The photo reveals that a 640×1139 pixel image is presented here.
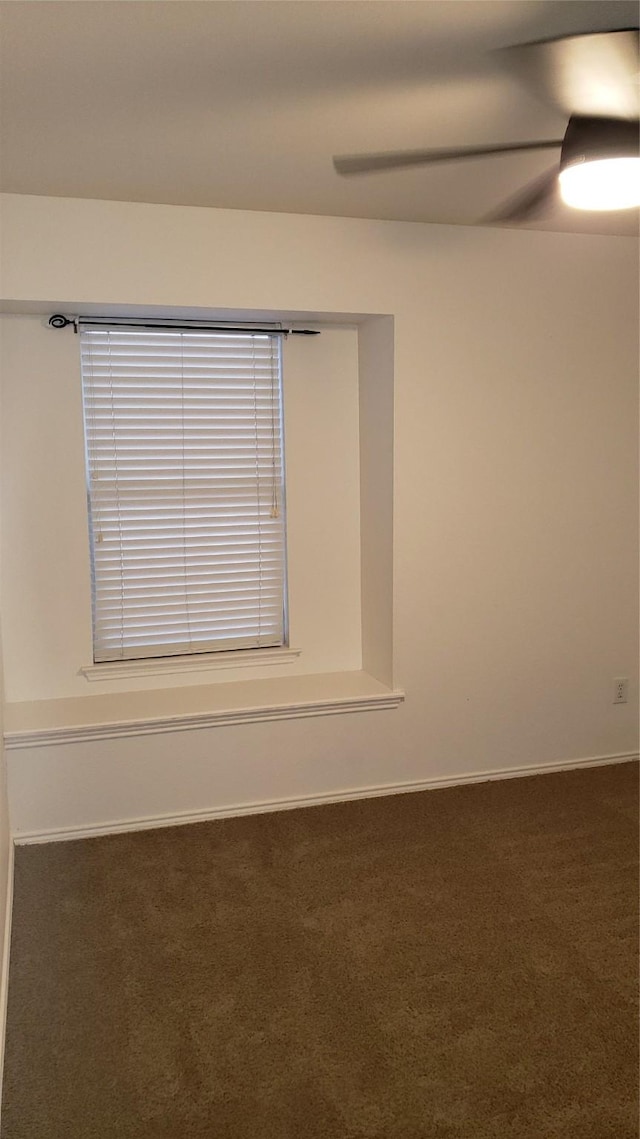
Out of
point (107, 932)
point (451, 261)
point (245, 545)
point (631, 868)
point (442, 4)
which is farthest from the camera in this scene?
point (245, 545)

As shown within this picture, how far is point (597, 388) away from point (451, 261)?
35.9 inches

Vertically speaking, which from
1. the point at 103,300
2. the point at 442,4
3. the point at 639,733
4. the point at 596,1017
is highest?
the point at 442,4

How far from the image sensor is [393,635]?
144 inches

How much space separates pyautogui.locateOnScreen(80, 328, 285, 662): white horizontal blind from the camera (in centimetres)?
354

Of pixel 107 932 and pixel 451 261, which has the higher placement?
pixel 451 261

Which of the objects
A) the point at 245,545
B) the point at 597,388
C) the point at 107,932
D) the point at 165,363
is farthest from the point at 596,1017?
the point at 165,363

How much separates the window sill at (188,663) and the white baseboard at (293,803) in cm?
62

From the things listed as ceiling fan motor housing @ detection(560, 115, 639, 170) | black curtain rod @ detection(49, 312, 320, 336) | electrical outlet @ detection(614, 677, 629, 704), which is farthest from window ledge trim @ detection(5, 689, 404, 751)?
ceiling fan motor housing @ detection(560, 115, 639, 170)

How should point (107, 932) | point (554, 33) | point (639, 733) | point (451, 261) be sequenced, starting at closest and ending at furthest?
point (554, 33), point (107, 932), point (451, 261), point (639, 733)

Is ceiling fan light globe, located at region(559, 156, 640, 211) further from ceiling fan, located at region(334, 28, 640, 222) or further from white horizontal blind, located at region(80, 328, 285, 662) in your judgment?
white horizontal blind, located at region(80, 328, 285, 662)

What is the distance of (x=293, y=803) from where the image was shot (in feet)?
11.8

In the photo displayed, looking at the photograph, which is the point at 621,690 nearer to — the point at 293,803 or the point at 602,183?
the point at 293,803

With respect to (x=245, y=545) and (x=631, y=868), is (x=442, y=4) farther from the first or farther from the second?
(x=631, y=868)

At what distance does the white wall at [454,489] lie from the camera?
3.26 m
